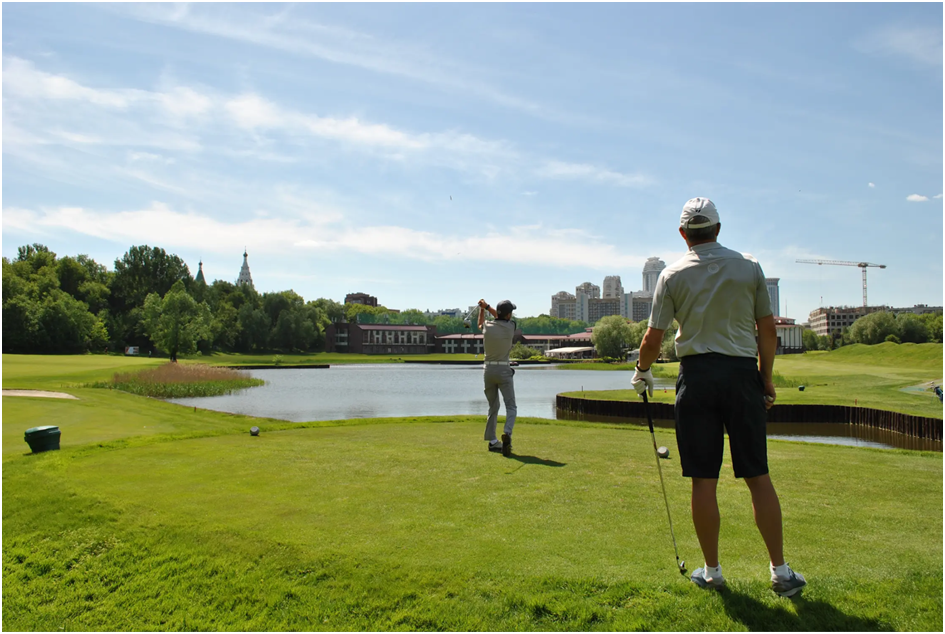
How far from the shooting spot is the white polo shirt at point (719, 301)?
171 inches

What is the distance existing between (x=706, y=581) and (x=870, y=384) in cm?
5246

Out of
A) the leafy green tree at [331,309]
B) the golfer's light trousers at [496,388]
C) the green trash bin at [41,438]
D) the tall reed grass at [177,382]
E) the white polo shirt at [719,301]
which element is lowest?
the tall reed grass at [177,382]

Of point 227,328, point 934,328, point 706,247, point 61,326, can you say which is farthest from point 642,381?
point 934,328

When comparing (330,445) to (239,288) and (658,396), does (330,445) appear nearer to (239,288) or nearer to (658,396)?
(658,396)

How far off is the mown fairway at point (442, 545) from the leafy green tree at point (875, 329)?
428 ft

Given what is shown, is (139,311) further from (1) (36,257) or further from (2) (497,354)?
(2) (497,354)

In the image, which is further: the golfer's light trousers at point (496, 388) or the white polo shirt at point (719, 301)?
the golfer's light trousers at point (496, 388)

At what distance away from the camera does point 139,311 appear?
4222 inches

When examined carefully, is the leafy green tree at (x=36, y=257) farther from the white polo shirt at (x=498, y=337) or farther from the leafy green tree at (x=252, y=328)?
the white polo shirt at (x=498, y=337)

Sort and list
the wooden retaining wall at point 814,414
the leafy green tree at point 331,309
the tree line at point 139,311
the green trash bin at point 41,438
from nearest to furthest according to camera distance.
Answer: the green trash bin at point 41,438 < the wooden retaining wall at point 814,414 < the tree line at point 139,311 < the leafy green tree at point 331,309

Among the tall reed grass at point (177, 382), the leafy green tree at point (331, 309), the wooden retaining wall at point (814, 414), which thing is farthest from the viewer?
the leafy green tree at point (331, 309)

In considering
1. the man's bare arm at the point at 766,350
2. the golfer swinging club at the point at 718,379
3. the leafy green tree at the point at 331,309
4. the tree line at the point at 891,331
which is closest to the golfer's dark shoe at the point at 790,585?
the golfer swinging club at the point at 718,379

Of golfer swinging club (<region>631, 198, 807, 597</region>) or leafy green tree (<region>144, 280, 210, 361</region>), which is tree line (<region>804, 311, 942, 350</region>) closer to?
leafy green tree (<region>144, 280, 210, 361</region>)

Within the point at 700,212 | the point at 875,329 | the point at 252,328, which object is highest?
the point at 252,328
